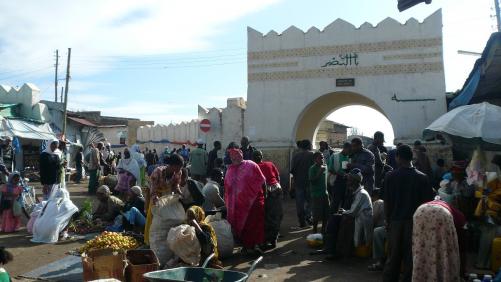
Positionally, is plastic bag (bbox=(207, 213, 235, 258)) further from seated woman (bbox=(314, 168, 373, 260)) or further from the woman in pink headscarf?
seated woman (bbox=(314, 168, 373, 260))

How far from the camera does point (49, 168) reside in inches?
401

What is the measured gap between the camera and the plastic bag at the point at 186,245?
568cm


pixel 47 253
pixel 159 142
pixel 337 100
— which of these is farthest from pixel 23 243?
pixel 159 142

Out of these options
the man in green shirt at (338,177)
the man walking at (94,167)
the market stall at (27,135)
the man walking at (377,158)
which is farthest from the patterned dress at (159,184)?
the market stall at (27,135)

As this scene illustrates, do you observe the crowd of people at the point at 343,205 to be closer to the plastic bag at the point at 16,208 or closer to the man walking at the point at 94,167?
the plastic bag at the point at 16,208

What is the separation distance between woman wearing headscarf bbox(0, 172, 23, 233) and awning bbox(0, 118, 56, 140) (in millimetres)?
8252

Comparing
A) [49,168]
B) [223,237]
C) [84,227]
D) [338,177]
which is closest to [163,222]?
[223,237]

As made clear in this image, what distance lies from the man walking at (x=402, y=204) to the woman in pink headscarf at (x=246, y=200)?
86.5 inches

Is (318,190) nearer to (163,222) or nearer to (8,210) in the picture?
(163,222)

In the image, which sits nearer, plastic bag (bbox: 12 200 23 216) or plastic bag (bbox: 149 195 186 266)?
plastic bag (bbox: 149 195 186 266)

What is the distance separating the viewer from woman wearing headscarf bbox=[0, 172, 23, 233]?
30.7 feet

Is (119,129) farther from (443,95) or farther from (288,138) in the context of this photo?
(443,95)

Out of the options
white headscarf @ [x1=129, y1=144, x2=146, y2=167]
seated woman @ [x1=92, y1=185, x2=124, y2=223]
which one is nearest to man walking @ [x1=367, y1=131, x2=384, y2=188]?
seated woman @ [x1=92, y1=185, x2=124, y2=223]

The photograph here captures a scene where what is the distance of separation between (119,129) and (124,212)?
23.9m
